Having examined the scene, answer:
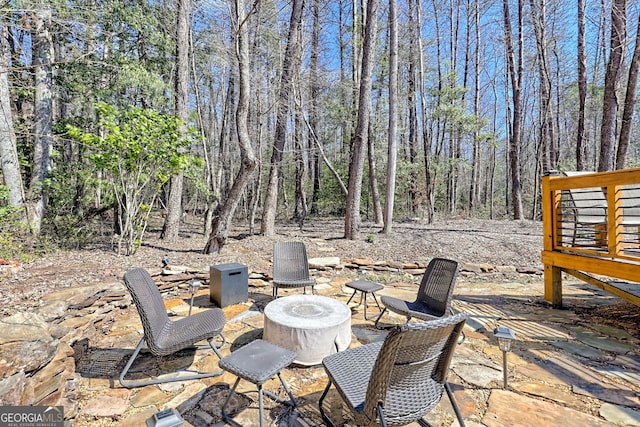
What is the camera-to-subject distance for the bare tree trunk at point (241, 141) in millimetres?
5328

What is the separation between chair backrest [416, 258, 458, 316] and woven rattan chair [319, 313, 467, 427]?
1341 millimetres

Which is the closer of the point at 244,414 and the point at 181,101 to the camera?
the point at 244,414

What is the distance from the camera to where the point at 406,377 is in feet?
5.08

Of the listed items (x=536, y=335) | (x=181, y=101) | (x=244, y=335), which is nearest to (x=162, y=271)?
(x=244, y=335)

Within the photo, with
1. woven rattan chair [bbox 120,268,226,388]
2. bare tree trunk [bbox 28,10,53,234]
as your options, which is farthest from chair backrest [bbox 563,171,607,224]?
bare tree trunk [bbox 28,10,53,234]

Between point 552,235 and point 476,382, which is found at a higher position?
point 552,235

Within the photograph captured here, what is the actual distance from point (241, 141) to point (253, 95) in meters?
3.69

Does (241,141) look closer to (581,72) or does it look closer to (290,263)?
(290,263)

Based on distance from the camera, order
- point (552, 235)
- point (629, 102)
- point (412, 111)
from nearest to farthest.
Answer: point (552, 235) → point (629, 102) → point (412, 111)

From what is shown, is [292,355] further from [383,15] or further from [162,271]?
[383,15]

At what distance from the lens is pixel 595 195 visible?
3.73 meters

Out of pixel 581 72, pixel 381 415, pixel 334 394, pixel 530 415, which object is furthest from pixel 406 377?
pixel 581 72

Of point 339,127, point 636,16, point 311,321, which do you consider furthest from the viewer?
point 339,127

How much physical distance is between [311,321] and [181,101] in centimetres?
624
